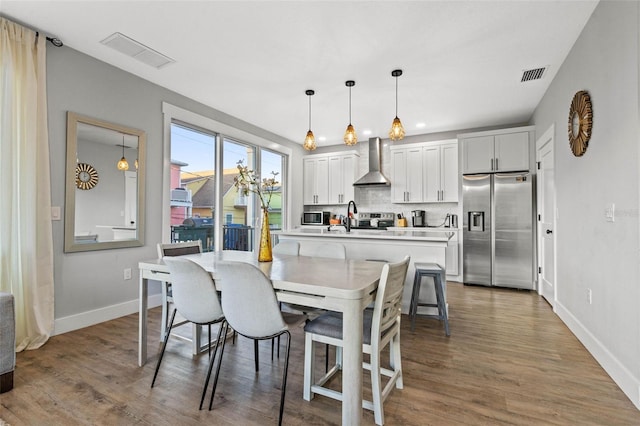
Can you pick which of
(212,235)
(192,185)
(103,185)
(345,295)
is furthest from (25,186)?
(345,295)

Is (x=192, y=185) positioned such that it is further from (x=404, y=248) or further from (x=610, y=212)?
(x=610, y=212)

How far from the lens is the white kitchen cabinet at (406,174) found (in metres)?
5.73

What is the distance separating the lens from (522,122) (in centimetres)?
511

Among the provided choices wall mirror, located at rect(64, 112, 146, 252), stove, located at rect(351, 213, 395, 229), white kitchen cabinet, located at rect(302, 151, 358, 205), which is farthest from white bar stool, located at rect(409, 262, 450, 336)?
white kitchen cabinet, located at rect(302, 151, 358, 205)

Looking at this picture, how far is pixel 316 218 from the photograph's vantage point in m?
6.50

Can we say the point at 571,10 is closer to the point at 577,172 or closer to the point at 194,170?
the point at 577,172

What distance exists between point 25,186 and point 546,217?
227 inches

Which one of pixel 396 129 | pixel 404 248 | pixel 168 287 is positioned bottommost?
pixel 168 287

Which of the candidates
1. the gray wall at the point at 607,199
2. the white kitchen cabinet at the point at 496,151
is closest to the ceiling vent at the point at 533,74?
the gray wall at the point at 607,199

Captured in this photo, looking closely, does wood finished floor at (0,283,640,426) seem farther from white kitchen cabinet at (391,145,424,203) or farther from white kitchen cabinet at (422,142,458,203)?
white kitchen cabinet at (391,145,424,203)

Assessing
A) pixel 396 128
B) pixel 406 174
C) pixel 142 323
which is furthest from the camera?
pixel 406 174

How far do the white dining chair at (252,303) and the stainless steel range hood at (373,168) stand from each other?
461 cm

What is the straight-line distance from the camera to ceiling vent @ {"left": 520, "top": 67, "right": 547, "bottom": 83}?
3339mm

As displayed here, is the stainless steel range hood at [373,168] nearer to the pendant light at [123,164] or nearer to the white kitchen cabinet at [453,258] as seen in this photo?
the white kitchen cabinet at [453,258]
